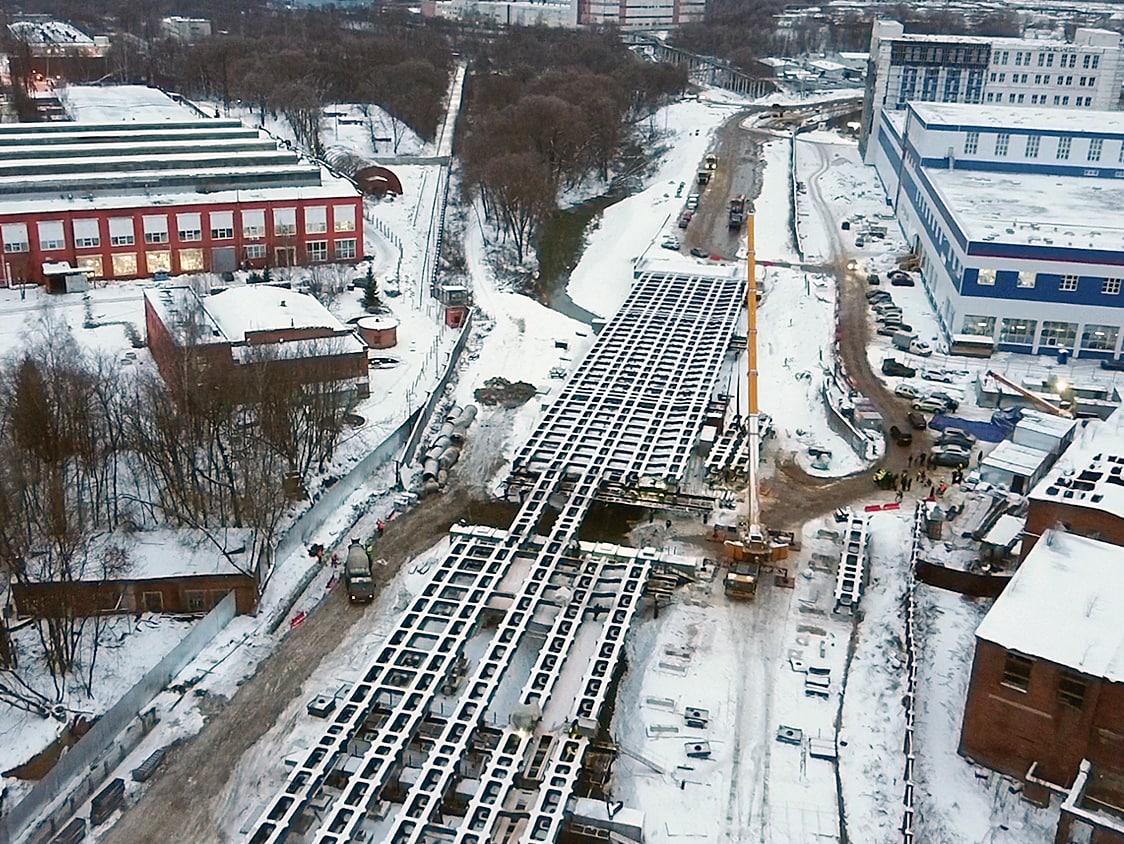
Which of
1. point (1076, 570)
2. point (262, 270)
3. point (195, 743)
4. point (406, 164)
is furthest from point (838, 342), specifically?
point (406, 164)

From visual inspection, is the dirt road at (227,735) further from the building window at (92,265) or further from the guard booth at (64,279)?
the building window at (92,265)

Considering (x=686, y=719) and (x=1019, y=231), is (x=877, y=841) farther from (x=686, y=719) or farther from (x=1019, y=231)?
(x=1019, y=231)

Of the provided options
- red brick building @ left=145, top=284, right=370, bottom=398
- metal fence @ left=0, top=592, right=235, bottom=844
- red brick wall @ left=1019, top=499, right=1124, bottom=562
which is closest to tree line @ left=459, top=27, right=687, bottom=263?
red brick building @ left=145, top=284, right=370, bottom=398

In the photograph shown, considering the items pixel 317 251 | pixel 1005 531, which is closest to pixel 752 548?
pixel 1005 531

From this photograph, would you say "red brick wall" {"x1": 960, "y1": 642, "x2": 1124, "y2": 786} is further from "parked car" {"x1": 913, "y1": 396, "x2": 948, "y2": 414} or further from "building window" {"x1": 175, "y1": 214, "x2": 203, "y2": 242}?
"building window" {"x1": 175, "y1": 214, "x2": 203, "y2": 242}

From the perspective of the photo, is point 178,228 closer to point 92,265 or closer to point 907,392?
point 92,265

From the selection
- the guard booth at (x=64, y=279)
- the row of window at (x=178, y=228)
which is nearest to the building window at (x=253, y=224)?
the row of window at (x=178, y=228)
